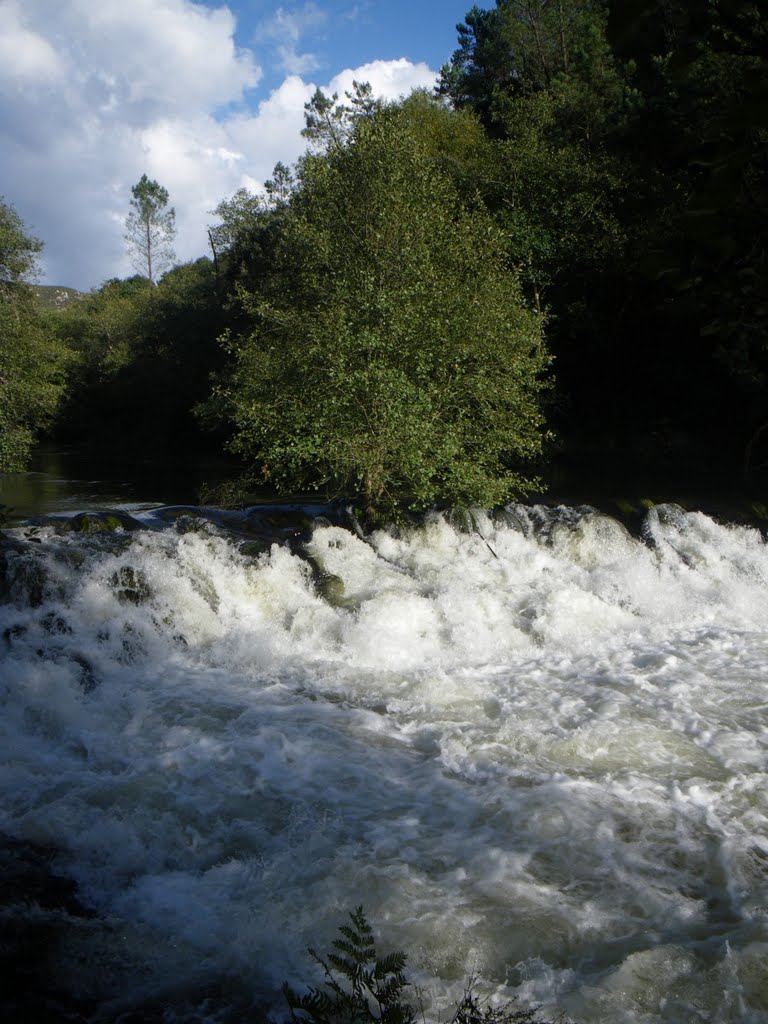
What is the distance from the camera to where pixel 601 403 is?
2627 centimetres

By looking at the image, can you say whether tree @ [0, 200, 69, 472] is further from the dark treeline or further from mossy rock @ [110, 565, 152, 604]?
mossy rock @ [110, 565, 152, 604]

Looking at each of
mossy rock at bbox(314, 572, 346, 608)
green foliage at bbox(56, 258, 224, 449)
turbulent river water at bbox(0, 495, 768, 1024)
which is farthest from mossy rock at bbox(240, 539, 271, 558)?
green foliage at bbox(56, 258, 224, 449)

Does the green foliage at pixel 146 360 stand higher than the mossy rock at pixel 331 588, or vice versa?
the green foliage at pixel 146 360

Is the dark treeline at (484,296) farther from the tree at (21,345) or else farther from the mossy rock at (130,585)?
the mossy rock at (130,585)

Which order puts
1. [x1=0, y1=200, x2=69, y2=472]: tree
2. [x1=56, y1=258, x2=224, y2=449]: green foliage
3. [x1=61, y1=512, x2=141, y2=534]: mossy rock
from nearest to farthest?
[x1=61, y1=512, x2=141, y2=534]: mossy rock, [x1=0, y1=200, x2=69, y2=472]: tree, [x1=56, y1=258, x2=224, y2=449]: green foliage

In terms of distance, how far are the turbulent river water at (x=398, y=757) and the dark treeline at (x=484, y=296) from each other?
7.30 ft

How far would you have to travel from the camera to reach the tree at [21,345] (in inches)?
883

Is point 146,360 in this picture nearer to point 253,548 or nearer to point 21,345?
point 21,345

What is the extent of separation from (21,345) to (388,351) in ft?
50.1

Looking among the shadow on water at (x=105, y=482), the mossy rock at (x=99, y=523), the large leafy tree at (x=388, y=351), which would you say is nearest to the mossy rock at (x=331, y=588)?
the large leafy tree at (x=388, y=351)

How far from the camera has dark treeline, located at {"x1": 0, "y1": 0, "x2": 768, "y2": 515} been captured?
2.37 m

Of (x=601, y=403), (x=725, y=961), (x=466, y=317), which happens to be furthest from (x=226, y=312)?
(x=725, y=961)

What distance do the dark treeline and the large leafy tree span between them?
0.16 ft

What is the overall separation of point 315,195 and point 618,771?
36.9 ft
